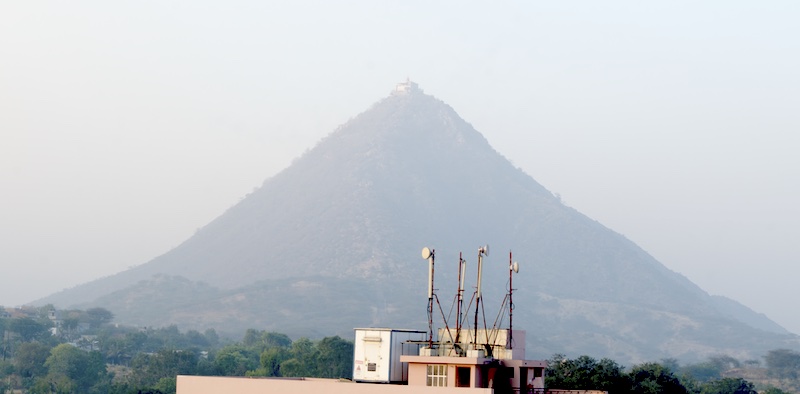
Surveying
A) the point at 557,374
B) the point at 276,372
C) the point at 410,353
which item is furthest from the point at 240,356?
the point at 410,353

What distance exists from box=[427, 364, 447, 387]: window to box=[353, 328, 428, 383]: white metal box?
2.21m

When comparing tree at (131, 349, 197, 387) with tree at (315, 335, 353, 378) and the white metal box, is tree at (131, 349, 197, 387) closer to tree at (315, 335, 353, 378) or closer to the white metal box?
tree at (315, 335, 353, 378)

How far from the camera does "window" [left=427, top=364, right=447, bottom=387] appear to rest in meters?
43.2

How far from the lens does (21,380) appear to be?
17588 centimetres

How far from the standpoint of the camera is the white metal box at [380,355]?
45594 millimetres

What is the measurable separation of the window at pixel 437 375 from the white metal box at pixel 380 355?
2.21 metres

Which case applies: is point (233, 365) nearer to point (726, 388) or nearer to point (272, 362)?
point (272, 362)

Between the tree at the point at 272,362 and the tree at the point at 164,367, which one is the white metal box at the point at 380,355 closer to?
the tree at the point at 164,367

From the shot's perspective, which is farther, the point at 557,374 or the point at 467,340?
the point at 557,374

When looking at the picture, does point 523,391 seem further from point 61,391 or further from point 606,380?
point 61,391

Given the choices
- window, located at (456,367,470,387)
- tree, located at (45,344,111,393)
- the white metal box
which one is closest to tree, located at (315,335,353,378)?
tree, located at (45,344,111,393)

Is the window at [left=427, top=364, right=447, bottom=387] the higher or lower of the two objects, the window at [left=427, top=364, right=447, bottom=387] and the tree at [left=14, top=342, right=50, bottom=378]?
the lower

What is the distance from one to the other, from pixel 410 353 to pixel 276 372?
5002 inches

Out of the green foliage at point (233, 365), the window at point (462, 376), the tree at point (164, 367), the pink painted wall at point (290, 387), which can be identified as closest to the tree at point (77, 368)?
the tree at point (164, 367)
